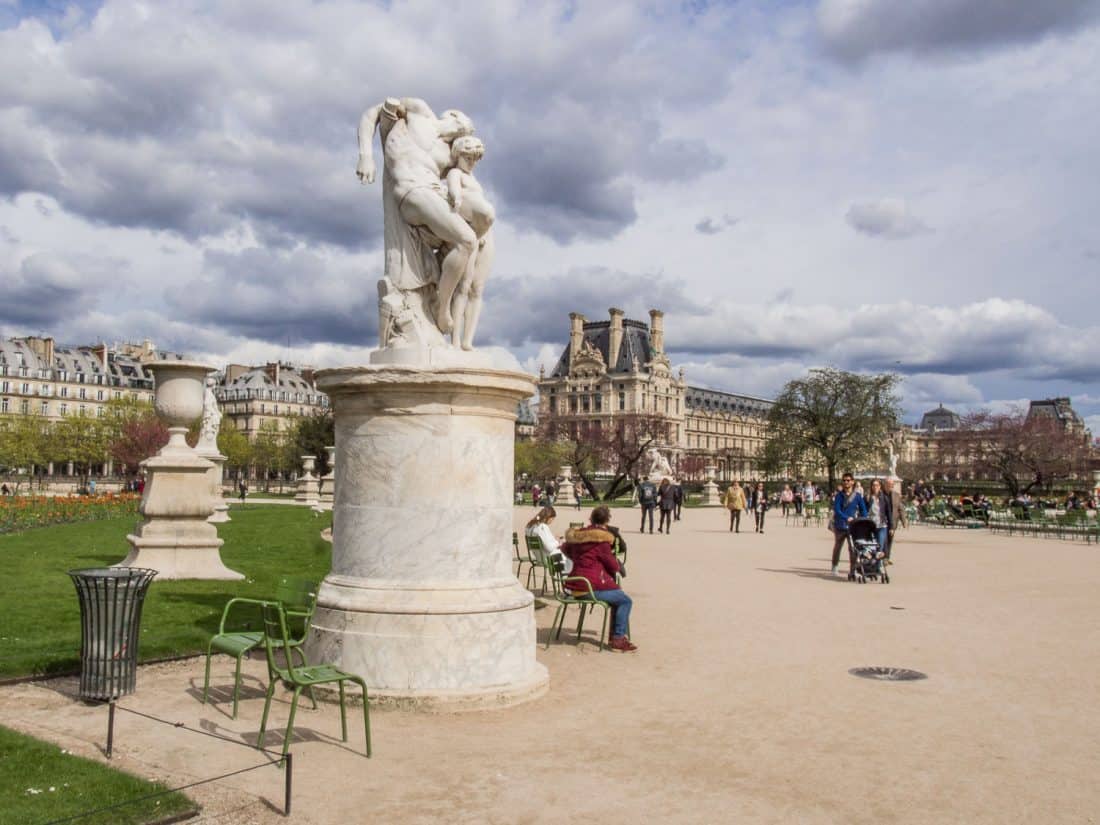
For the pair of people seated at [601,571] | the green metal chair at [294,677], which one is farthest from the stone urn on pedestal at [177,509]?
the green metal chair at [294,677]

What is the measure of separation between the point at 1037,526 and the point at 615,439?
42.2 metres

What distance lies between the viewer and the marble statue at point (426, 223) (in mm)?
7680

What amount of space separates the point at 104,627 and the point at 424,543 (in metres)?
2.12

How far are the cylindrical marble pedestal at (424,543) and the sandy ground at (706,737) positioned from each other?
1.31 ft

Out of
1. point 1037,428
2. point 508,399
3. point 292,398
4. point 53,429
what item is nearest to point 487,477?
point 508,399

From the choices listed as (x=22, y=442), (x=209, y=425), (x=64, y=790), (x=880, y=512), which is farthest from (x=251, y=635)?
(x=22, y=442)

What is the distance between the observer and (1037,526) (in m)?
29.3

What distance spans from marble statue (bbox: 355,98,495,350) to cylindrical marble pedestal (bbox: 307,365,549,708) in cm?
66

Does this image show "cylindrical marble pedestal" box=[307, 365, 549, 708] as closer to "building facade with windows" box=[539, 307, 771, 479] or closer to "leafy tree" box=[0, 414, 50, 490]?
"leafy tree" box=[0, 414, 50, 490]

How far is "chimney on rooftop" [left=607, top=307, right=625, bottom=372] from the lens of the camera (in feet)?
411

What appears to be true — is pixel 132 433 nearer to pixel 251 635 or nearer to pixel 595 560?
pixel 595 560

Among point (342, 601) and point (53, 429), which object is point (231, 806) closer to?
point (342, 601)

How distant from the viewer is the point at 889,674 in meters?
8.00

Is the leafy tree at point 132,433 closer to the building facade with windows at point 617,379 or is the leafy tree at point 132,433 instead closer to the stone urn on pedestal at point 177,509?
the stone urn on pedestal at point 177,509
